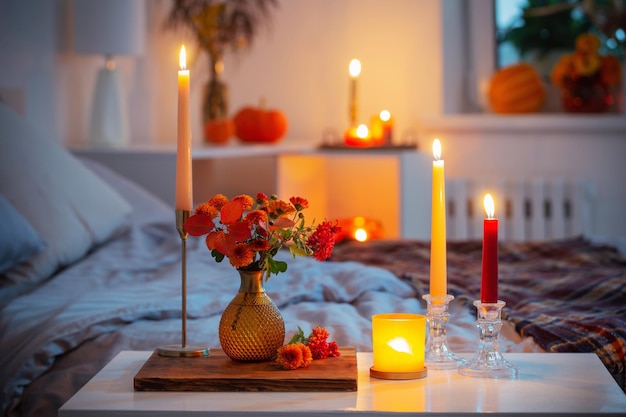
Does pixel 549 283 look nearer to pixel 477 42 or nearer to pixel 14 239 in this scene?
pixel 14 239

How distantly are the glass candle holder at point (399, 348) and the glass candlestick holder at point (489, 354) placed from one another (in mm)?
54

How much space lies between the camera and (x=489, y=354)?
1041mm

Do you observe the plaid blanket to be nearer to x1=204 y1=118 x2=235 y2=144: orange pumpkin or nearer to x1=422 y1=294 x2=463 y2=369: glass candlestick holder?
x1=422 y1=294 x2=463 y2=369: glass candlestick holder

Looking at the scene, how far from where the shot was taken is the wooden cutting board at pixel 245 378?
0.97 meters

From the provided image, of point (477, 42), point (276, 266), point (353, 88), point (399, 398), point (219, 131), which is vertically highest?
point (477, 42)

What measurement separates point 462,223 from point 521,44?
2.37 ft

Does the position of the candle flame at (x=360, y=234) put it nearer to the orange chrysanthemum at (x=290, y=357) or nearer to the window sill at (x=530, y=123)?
the window sill at (x=530, y=123)

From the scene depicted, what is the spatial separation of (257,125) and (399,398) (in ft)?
7.63

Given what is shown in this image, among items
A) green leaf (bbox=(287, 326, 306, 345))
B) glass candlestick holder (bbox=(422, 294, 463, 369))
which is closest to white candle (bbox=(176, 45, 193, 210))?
green leaf (bbox=(287, 326, 306, 345))

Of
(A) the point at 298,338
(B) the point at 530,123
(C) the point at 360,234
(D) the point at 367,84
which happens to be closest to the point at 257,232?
(A) the point at 298,338

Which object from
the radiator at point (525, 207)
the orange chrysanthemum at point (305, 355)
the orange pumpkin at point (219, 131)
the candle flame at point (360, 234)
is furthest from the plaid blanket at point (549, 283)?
the radiator at point (525, 207)

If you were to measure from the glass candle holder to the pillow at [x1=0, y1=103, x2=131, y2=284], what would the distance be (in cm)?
91

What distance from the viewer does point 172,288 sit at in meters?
1.59

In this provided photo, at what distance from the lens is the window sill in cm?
336
